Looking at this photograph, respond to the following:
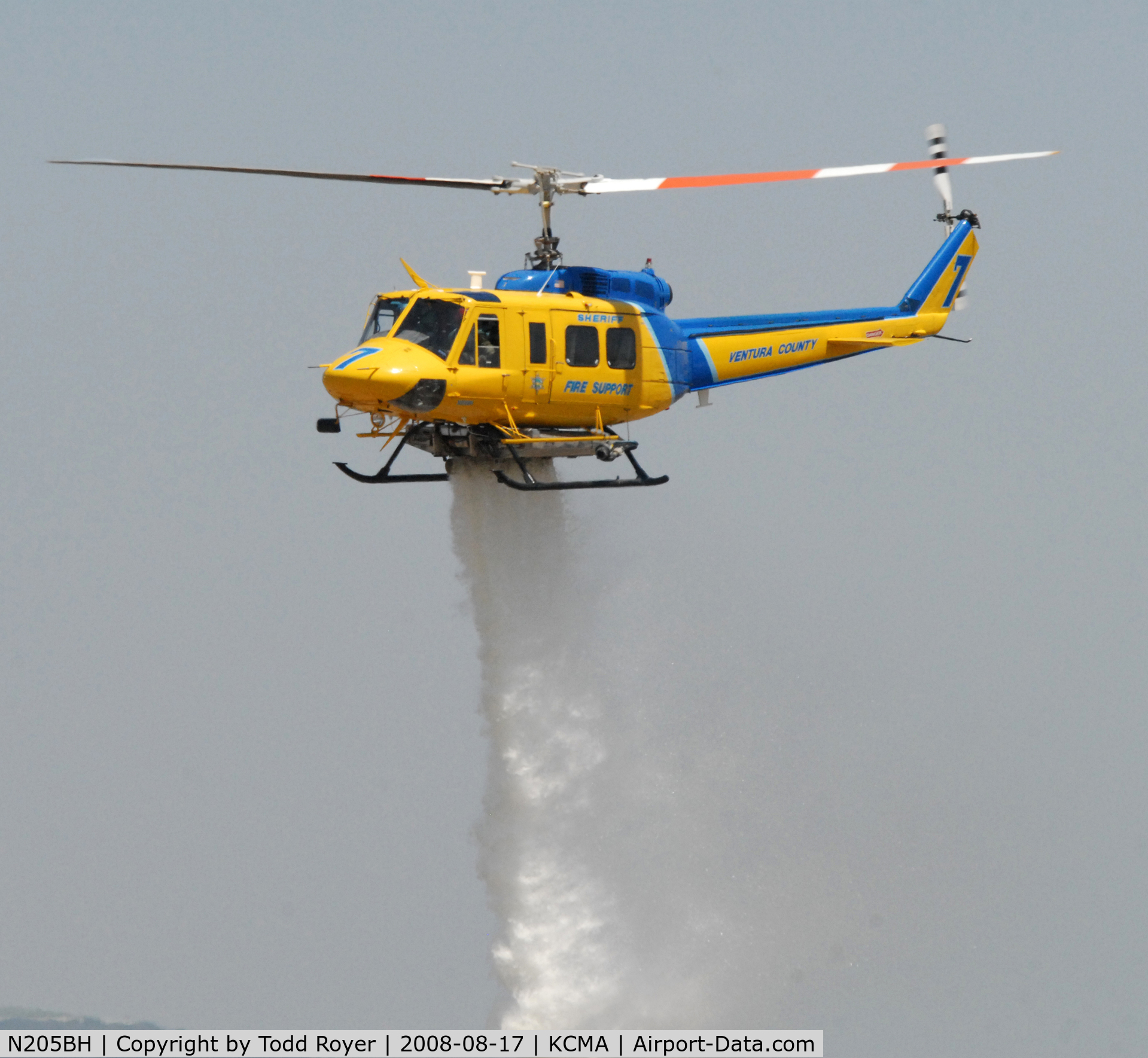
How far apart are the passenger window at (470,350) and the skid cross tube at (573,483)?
1517 millimetres

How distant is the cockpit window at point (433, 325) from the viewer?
2380 centimetres

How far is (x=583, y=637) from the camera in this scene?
2786cm

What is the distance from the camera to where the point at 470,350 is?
23891 mm

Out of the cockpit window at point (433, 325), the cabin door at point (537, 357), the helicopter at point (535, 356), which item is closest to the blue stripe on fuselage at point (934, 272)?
the helicopter at point (535, 356)

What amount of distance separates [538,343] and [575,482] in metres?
1.82

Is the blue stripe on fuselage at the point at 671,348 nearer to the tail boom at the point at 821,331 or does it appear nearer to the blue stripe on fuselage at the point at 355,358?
the tail boom at the point at 821,331

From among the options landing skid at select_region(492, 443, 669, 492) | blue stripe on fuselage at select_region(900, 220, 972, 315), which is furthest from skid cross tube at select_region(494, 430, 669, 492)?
blue stripe on fuselage at select_region(900, 220, 972, 315)

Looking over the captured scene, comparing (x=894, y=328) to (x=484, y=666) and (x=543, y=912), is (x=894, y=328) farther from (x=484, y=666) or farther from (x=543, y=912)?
(x=543, y=912)

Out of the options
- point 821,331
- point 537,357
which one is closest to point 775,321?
point 821,331

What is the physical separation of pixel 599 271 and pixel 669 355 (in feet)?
4.93

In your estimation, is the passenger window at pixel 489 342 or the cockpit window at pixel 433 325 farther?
the passenger window at pixel 489 342

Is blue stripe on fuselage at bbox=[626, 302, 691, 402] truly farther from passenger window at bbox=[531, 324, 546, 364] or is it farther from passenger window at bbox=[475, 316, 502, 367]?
passenger window at bbox=[475, 316, 502, 367]

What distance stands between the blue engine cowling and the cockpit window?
1.71 m

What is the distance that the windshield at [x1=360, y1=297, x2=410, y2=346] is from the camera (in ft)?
79.3
